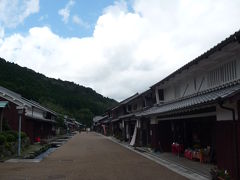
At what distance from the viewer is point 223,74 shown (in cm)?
1516

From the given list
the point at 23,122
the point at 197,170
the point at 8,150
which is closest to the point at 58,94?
the point at 23,122

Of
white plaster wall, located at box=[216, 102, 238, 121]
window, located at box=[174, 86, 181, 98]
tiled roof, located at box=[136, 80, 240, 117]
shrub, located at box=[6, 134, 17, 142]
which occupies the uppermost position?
window, located at box=[174, 86, 181, 98]

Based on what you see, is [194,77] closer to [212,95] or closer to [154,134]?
[212,95]

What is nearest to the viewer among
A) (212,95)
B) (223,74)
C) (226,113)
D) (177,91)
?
(226,113)

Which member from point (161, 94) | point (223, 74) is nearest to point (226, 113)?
point (223, 74)

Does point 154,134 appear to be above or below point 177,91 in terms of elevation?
below

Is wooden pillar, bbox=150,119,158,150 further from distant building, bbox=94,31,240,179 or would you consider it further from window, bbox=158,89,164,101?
window, bbox=158,89,164,101

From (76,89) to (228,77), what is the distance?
133 m

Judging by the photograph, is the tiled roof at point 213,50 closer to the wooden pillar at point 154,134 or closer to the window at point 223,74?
the window at point 223,74

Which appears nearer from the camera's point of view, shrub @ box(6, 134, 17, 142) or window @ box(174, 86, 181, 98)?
window @ box(174, 86, 181, 98)

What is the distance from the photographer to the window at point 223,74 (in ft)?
46.9

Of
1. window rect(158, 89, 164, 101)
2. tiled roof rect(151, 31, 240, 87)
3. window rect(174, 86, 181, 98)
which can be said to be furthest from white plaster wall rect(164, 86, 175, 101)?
tiled roof rect(151, 31, 240, 87)

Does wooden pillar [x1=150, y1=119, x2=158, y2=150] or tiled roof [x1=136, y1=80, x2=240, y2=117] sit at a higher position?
tiled roof [x1=136, y1=80, x2=240, y2=117]

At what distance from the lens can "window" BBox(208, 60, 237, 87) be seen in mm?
14294
